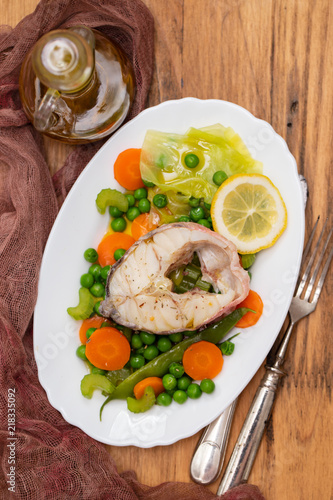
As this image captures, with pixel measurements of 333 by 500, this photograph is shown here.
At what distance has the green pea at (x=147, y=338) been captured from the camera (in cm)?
293

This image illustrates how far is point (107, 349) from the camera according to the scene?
2859mm

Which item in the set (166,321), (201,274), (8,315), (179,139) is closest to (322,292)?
(201,274)

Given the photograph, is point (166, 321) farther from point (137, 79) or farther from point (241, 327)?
point (137, 79)

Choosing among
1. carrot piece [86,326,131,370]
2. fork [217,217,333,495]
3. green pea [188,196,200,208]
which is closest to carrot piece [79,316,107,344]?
carrot piece [86,326,131,370]

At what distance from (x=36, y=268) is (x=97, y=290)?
40 centimetres

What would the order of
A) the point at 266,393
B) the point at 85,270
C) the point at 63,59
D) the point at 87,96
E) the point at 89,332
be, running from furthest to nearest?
1. the point at 85,270
2. the point at 89,332
3. the point at 266,393
4. the point at 87,96
5. the point at 63,59

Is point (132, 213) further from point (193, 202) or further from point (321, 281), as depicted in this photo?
point (321, 281)

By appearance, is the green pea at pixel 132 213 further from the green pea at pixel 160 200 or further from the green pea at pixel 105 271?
the green pea at pixel 105 271

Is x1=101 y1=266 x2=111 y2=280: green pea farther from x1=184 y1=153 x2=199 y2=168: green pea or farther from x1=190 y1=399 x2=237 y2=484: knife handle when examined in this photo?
x1=190 y1=399 x2=237 y2=484: knife handle

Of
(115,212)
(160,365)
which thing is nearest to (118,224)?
(115,212)

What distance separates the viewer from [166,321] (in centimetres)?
279

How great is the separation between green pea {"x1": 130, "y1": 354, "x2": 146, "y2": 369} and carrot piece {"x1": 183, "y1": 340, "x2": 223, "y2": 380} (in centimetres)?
29

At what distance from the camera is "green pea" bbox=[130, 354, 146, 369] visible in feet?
9.70

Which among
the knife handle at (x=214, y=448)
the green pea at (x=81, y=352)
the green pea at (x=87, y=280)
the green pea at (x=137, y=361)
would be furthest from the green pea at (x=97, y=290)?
the knife handle at (x=214, y=448)
